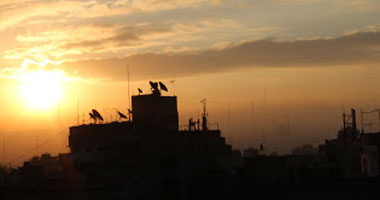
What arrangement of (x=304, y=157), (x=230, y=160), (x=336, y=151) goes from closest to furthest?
1. (x=230, y=160)
2. (x=336, y=151)
3. (x=304, y=157)

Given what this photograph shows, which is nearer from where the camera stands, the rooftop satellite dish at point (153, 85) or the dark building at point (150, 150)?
the dark building at point (150, 150)

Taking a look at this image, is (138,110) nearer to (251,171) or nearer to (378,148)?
(251,171)

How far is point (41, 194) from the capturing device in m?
44.3

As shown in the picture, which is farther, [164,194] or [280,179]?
[280,179]

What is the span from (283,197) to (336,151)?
1046 inches

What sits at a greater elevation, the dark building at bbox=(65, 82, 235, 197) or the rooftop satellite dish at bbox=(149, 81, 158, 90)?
the rooftop satellite dish at bbox=(149, 81, 158, 90)

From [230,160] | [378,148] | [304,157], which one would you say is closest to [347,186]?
[378,148]

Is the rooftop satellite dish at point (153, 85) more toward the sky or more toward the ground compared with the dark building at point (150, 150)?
more toward the sky

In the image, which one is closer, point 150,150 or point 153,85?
point 150,150

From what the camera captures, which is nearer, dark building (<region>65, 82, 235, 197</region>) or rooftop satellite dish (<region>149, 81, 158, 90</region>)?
dark building (<region>65, 82, 235, 197</region>)

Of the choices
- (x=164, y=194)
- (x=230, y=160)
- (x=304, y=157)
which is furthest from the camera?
(x=304, y=157)

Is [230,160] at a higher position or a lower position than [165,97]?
lower

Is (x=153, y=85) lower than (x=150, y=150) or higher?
higher

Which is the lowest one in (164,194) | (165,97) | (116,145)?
(164,194)
